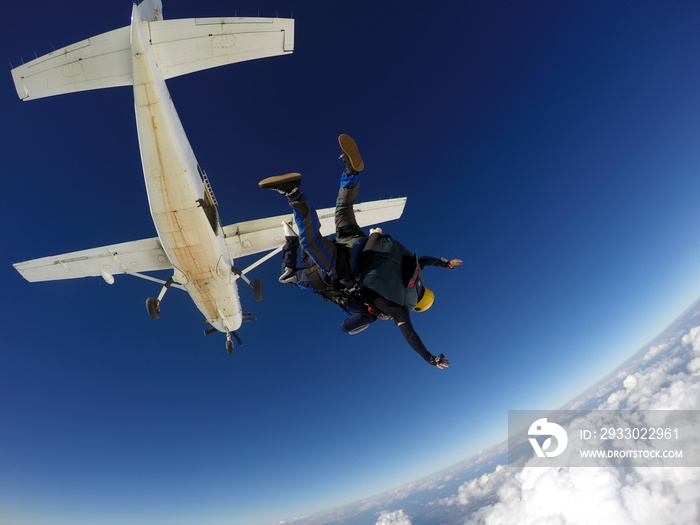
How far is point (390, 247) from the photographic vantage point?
3.32m

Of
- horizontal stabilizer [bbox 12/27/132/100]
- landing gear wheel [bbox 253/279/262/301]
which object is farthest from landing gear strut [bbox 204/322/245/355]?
horizontal stabilizer [bbox 12/27/132/100]

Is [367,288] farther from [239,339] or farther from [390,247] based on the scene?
[239,339]

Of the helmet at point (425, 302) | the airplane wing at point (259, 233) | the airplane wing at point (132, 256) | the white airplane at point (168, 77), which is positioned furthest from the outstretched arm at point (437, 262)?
the airplane wing at point (132, 256)

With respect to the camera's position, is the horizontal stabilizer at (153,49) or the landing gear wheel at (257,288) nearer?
the horizontal stabilizer at (153,49)

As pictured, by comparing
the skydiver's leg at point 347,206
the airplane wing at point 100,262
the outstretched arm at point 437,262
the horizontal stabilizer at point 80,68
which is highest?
the horizontal stabilizer at point 80,68

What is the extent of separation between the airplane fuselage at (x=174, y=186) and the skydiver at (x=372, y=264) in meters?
6.26

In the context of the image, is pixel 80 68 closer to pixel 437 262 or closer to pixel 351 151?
pixel 351 151

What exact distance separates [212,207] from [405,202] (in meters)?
8.37

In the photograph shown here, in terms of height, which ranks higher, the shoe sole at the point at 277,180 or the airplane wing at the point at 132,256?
the airplane wing at the point at 132,256

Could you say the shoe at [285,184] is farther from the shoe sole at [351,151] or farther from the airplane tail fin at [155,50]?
the airplane tail fin at [155,50]

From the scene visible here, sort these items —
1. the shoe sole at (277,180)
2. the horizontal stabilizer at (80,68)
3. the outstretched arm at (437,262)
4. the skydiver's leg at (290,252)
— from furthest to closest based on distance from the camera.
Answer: the horizontal stabilizer at (80,68)
the outstretched arm at (437,262)
the skydiver's leg at (290,252)
the shoe sole at (277,180)

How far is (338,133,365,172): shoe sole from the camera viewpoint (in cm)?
257

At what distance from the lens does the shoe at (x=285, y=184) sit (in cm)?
238

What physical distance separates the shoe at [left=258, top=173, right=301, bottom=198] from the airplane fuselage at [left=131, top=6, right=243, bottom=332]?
6415 mm
